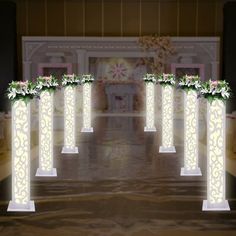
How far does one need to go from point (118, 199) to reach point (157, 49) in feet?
46.5

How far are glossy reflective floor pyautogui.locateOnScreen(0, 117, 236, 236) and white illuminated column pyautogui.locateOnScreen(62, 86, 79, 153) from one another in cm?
24

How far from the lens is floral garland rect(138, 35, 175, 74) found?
66.3 ft

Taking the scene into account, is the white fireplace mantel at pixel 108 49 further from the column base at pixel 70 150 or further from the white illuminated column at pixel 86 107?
the column base at pixel 70 150

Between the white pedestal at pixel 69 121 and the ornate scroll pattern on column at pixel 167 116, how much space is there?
1665 millimetres

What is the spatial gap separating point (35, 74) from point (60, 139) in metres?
8.21

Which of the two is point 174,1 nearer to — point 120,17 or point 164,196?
point 120,17

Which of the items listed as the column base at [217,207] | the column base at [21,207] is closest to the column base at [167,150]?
the column base at [217,207]

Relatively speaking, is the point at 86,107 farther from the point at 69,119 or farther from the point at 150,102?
the point at 69,119

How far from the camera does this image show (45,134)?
845 centimetres

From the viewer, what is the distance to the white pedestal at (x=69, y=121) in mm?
10758

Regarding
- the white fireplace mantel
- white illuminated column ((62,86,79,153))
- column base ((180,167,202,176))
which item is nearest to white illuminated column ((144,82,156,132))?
white illuminated column ((62,86,79,153))

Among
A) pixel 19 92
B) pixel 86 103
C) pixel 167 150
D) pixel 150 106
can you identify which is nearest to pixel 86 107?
pixel 86 103

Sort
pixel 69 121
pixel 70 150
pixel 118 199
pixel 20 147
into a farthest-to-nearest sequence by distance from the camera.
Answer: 1. pixel 70 150
2. pixel 69 121
3. pixel 118 199
4. pixel 20 147

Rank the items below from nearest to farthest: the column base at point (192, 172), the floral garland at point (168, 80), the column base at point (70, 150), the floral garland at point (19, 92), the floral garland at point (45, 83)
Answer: the floral garland at point (19, 92) < the floral garland at point (45, 83) < the column base at point (192, 172) < the column base at point (70, 150) < the floral garland at point (168, 80)
